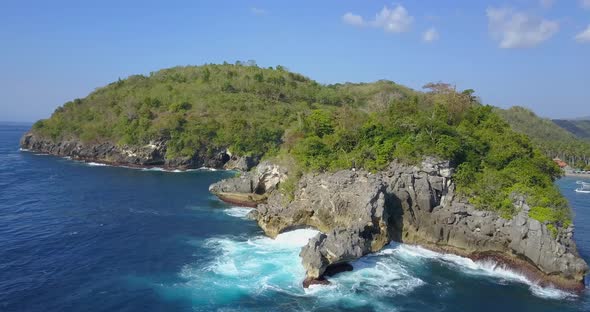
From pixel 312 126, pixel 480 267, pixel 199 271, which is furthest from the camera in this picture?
pixel 312 126

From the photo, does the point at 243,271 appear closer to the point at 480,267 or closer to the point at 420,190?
the point at 420,190

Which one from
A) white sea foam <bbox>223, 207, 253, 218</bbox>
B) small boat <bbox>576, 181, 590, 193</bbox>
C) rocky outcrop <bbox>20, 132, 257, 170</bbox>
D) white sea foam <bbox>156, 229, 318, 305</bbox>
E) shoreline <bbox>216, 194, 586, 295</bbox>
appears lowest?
white sea foam <bbox>156, 229, 318, 305</bbox>

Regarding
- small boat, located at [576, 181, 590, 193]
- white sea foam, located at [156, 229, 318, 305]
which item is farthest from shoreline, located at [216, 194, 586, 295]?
small boat, located at [576, 181, 590, 193]

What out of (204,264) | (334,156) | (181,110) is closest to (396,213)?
(334,156)

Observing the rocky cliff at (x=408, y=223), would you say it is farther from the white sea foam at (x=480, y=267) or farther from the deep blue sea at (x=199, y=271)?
the deep blue sea at (x=199, y=271)

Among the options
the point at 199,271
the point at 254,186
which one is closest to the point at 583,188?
the point at 254,186

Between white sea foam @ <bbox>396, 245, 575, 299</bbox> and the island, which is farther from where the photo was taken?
the island

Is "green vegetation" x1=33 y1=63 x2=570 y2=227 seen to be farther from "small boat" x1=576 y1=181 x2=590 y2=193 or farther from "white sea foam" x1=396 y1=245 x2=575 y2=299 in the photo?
"small boat" x1=576 y1=181 x2=590 y2=193
